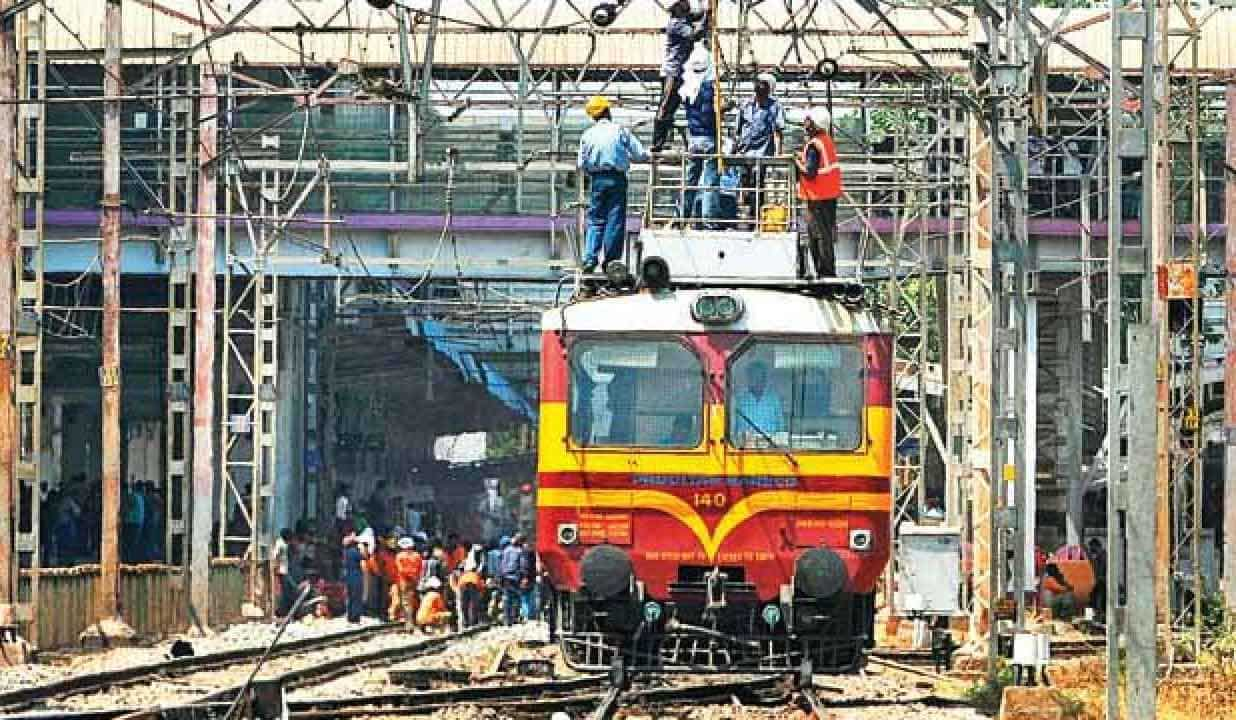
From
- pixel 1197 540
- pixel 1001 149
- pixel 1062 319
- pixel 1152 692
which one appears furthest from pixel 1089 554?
pixel 1152 692

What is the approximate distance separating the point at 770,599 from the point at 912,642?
1234 cm

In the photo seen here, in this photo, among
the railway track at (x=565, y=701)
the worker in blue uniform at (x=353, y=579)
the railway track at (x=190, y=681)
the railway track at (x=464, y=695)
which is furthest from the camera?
the worker in blue uniform at (x=353, y=579)

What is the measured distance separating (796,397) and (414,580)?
2082 cm

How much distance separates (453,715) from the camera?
57.7 ft

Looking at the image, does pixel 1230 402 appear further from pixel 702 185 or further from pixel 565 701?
pixel 565 701

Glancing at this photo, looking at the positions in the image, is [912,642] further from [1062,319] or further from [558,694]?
[1062,319]

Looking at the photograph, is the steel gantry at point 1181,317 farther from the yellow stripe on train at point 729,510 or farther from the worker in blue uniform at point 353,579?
the worker in blue uniform at point 353,579

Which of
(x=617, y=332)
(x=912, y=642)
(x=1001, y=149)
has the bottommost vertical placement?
(x=912, y=642)

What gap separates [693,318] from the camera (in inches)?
678

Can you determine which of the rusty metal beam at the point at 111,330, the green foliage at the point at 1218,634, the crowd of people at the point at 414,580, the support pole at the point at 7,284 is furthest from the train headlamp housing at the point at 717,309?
the crowd of people at the point at 414,580

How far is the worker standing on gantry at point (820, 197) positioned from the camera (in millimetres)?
18000

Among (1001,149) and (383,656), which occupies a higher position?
(1001,149)

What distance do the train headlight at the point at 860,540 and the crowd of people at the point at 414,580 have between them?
63.1 ft

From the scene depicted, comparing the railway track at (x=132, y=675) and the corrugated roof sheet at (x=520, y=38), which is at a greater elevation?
the corrugated roof sheet at (x=520, y=38)
